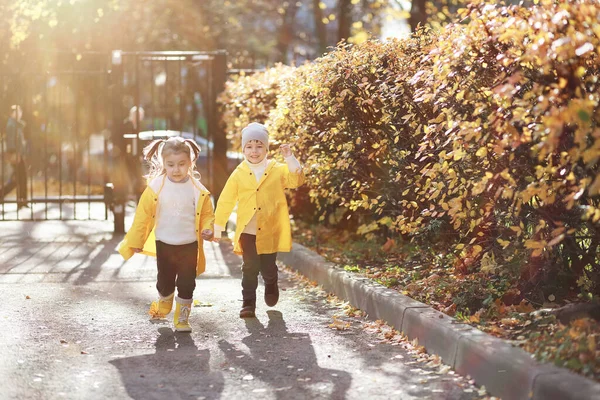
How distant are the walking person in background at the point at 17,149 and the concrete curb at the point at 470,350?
34.9 feet

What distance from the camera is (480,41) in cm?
652

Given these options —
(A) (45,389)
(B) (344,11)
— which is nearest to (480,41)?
(A) (45,389)

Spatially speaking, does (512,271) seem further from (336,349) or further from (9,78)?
(9,78)

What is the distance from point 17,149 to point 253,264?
11.1m

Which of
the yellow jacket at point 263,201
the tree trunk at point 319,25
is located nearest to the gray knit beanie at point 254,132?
the yellow jacket at point 263,201

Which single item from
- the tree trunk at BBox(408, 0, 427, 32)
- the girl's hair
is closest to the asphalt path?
the girl's hair

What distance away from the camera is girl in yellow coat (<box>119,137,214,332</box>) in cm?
752

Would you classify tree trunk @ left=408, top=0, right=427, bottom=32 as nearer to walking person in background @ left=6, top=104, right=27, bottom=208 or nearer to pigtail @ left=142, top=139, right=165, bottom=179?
walking person in background @ left=6, top=104, right=27, bottom=208

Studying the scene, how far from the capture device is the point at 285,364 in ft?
20.6

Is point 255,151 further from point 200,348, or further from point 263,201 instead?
point 200,348

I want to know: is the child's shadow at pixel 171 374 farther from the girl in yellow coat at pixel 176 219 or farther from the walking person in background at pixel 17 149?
the walking person in background at pixel 17 149

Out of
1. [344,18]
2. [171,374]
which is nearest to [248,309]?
[171,374]

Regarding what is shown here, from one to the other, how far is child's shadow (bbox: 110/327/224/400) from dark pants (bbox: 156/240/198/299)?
565 millimetres

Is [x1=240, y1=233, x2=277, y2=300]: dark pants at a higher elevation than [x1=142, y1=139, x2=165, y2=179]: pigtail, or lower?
lower
